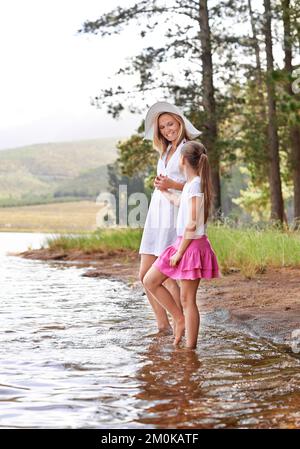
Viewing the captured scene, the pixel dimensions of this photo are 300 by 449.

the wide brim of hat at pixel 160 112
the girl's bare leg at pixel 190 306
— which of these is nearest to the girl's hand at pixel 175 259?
the girl's bare leg at pixel 190 306

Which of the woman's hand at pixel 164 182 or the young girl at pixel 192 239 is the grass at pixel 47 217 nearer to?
the woman's hand at pixel 164 182

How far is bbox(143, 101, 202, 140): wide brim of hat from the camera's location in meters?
6.83

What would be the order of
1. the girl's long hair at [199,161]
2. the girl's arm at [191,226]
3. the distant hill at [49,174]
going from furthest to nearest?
the distant hill at [49,174], the girl's long hair at [199,161], the girl's arm at [191,226]

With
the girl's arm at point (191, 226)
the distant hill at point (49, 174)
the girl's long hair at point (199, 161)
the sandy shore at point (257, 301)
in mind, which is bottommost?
the sandy shore at point (257, 301)

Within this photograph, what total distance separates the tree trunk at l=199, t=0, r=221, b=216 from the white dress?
1726 centimetres

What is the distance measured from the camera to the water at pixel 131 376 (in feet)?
14.1

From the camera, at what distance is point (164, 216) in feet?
22.4

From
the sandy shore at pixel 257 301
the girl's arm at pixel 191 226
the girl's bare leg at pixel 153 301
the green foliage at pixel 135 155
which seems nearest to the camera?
the girl's arm at pixel 191 226

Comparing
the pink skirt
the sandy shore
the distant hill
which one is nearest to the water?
the sandy shore

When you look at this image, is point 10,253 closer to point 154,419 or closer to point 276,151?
point 276,151

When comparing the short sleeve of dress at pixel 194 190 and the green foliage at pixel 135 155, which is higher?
the green foliage at pixel 135 155

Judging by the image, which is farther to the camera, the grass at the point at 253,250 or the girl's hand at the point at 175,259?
the grass at the point at 253,250

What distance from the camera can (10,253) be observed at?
77.4 ft

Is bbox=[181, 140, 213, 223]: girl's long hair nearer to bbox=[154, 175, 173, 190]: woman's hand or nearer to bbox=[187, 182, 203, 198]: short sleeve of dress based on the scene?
bbox=[187, 182, 203, 198]: short sleeve of dress
